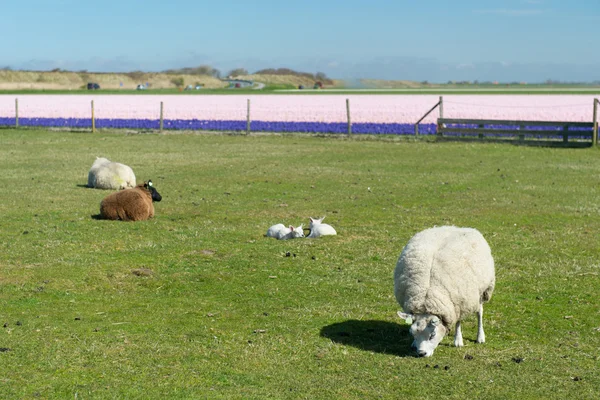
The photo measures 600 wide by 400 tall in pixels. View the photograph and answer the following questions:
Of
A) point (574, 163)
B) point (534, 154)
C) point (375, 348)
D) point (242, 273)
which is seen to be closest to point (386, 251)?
point (242, 273)

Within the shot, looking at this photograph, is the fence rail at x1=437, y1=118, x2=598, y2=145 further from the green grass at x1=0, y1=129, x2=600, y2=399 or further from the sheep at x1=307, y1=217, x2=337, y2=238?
the sheep at x1=307, y1=217, x2=337, y2=238

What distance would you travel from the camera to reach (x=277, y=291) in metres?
12.5

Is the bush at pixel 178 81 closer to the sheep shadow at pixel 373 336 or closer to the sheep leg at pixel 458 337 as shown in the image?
the sheep shadow at pixel 373 336

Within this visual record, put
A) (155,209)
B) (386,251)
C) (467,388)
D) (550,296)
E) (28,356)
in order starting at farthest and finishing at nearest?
(155,209), (386,251), (550,296), (28,356), (467,388)

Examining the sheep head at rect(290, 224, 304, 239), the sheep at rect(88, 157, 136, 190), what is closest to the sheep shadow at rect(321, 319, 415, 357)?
the sheep head at rect(290, 224, 304, 239)

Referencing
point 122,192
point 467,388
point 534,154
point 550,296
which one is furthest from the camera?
point 534,154

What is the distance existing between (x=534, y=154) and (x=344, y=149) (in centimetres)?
872

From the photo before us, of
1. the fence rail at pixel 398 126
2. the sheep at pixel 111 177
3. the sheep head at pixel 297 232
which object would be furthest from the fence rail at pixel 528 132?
the sheep head at pixel 297 232

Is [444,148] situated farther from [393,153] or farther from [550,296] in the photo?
[550,296]

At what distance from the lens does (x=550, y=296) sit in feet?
40.6

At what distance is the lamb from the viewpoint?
9445mm

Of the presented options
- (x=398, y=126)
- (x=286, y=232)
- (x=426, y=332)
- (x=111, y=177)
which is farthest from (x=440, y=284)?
(x=398, y=126)

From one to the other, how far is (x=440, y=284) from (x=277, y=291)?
12.0 ft

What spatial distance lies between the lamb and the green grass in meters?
0.37
